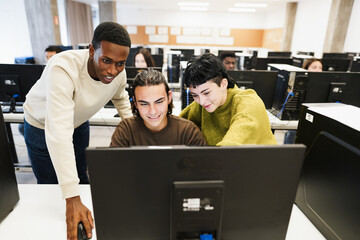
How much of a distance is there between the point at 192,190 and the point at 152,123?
0.69 meters

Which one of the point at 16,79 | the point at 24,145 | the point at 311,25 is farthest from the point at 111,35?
the point at 311,25

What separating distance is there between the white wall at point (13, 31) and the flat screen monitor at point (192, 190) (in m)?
6.40

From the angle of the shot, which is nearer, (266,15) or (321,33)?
(321,33)

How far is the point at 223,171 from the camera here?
0.52 metres

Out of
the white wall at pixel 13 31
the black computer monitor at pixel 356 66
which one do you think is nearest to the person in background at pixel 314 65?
the black computer monitor at pixel 356 66

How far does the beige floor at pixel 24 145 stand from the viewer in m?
2.40

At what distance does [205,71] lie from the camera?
1.06 meters

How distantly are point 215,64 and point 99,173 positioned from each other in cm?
77

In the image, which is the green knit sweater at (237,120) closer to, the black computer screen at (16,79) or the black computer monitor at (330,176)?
the black computer monitor at (330,176)

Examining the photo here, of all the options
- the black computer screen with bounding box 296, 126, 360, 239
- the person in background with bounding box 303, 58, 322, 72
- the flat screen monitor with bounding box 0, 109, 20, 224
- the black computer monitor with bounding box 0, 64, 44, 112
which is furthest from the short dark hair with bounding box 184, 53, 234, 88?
the person in background with bounding box 303, 58, 322, 72

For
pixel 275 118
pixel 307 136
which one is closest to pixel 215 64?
pixel 307 136

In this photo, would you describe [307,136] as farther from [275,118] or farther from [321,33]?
[321,33]

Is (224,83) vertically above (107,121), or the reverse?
(224,83)

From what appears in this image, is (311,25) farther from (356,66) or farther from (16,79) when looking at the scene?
(16,79)
